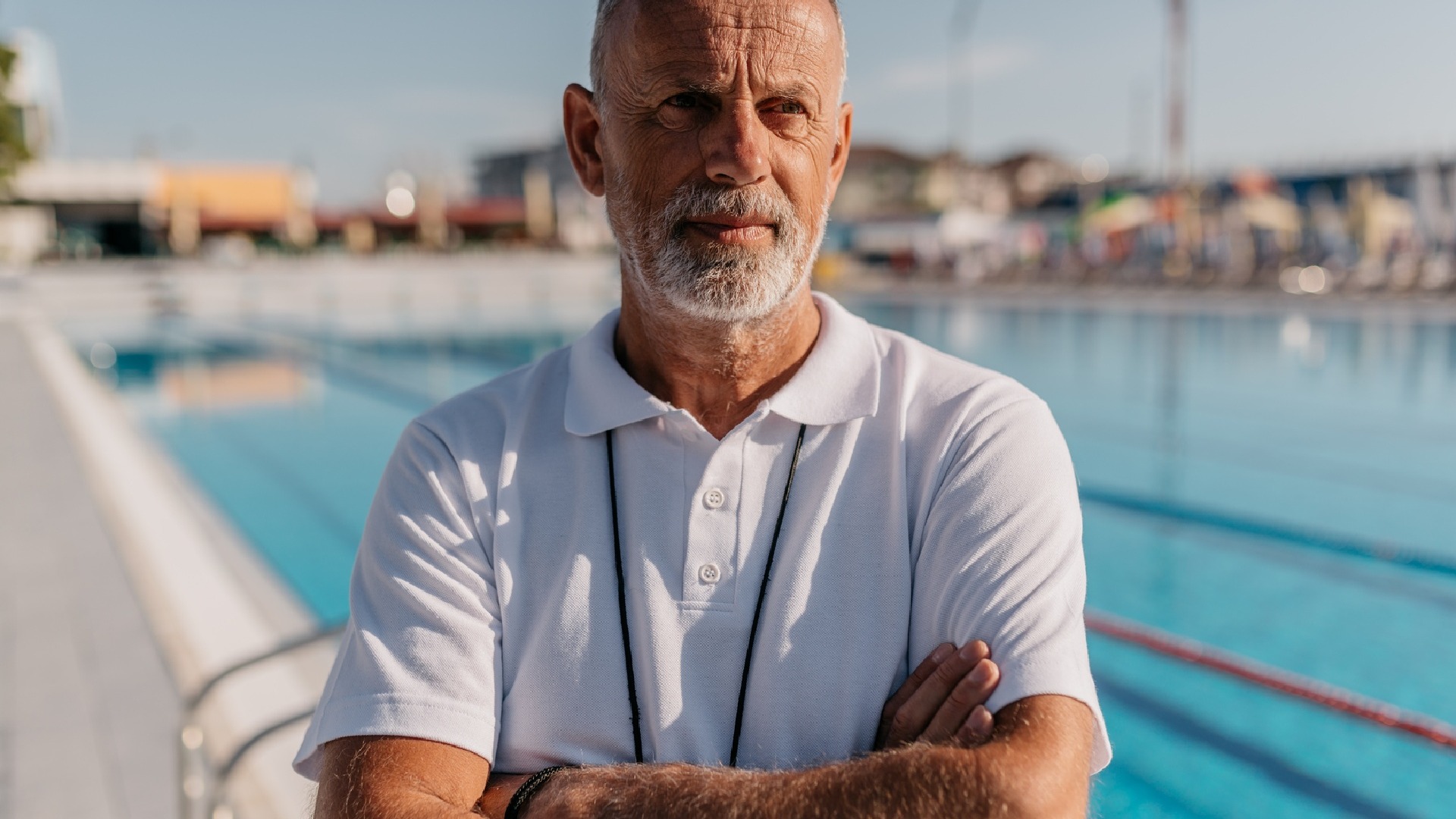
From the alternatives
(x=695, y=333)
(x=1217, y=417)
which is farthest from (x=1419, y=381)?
(x=695, y=333)

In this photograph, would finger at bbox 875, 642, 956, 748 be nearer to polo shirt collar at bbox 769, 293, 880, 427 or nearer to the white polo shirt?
the white polo shirt

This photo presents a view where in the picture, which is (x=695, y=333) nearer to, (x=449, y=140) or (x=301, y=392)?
(x=301, y=392)

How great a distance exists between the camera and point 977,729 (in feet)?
3.92

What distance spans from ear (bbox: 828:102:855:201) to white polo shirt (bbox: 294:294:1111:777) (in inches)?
11.6

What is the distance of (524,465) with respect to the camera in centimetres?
143

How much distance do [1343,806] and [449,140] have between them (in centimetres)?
6044

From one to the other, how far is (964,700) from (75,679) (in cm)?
337

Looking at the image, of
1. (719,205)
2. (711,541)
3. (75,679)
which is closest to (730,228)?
(719,205)

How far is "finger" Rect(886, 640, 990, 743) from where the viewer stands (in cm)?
125

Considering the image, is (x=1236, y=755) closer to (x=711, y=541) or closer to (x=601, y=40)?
(x=711, y=541)

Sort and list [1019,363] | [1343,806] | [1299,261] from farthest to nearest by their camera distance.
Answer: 1. [1299,261]
2. [1019,363]
3. [1343,806]

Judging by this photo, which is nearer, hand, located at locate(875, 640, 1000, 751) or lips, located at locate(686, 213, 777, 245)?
hand, located at locate(875, 640, 1000, 751)

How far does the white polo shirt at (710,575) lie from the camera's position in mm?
1300

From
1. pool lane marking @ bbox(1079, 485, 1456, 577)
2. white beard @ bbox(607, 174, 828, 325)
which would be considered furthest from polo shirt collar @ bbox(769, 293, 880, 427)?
pool lane marking @ bbox(1079, 485, 1456, 577)
